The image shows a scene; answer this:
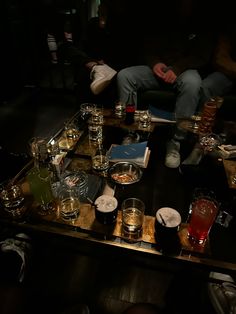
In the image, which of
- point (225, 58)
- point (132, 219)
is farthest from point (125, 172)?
point (225, 58)

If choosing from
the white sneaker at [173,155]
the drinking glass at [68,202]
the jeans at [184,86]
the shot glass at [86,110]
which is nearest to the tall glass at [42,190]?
the drinking glass at [68,202]

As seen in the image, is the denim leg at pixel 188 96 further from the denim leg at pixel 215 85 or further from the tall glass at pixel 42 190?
the tall glass at pixel 42 190

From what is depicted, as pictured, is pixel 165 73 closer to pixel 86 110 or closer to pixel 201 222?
pixel 86 110

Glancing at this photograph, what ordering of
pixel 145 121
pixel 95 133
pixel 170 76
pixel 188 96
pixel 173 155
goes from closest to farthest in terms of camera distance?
pixel 95 133
pixel 145 121
pixel 173 155
pixel 188 96
pixel 170 76

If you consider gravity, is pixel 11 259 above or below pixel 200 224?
below

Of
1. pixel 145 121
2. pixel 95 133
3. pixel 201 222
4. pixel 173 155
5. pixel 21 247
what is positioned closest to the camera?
pixel 201 222

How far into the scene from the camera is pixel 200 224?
37.4 inches

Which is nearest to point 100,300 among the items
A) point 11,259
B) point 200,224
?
point 11,259

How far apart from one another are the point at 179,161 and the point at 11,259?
54.6 inches

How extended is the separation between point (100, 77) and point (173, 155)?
1.11 meters

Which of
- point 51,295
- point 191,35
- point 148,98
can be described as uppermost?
point 191,35

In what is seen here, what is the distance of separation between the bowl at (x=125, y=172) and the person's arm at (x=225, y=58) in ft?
5.39

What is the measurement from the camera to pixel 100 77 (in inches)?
96.9

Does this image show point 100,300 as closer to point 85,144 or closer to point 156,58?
point 85,144
